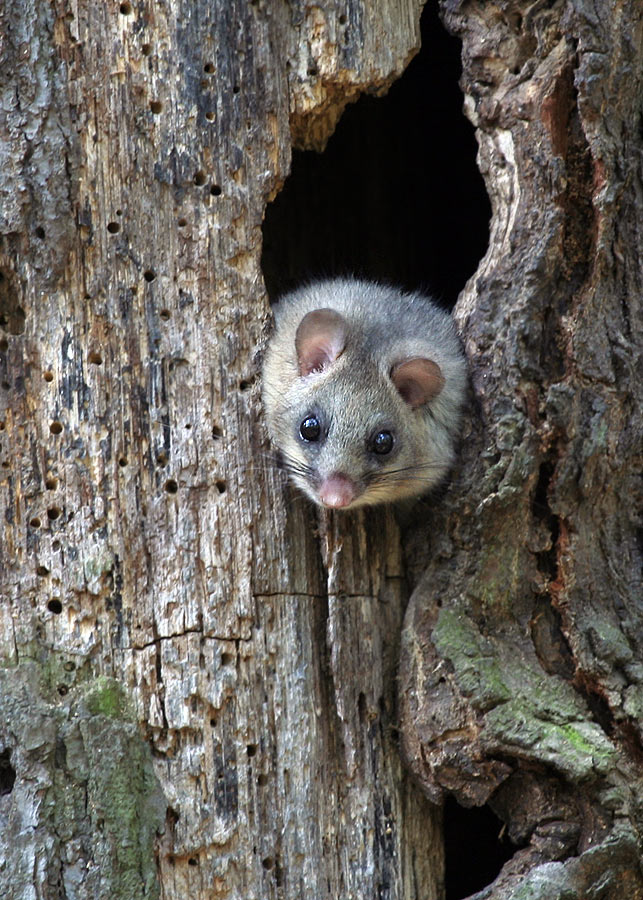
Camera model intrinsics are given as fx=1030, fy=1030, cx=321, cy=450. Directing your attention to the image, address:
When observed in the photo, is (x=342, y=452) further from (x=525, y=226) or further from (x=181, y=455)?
(x=525, y=226)

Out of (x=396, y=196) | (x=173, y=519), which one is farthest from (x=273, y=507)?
(x=396, y=196)

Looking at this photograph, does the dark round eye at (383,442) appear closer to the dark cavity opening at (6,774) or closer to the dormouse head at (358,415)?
the dormouse head at (358,415)

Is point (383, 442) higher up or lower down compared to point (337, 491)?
higher up

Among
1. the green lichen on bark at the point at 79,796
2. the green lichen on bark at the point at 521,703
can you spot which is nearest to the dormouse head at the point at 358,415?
the green lichen on bark at the point at 521,703

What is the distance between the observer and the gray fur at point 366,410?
4.68m

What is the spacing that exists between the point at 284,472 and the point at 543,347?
1.28 metres

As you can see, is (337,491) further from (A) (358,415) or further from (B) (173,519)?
(B) (173,519)

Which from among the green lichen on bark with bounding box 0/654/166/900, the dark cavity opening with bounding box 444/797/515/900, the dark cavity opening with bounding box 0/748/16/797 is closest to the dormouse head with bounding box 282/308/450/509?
the green lichen on bark with bounding box 0/654/166/900

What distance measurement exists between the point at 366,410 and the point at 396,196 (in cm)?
322

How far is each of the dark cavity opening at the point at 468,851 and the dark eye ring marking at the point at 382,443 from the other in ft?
6.69

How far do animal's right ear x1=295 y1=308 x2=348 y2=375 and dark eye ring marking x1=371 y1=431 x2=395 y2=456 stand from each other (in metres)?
0.47

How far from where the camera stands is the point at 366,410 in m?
4.79

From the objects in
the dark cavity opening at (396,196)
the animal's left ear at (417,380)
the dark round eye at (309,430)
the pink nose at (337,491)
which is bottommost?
the pink nose at (337,491)

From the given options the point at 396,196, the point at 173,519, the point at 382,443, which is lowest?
the point at 173,519
